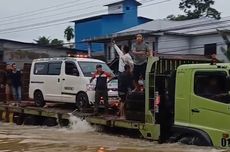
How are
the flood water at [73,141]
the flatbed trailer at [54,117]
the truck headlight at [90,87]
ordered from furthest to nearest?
the truck headlight at [90,87], the flatbed trailer at [54,117], the flood water at [73,141]

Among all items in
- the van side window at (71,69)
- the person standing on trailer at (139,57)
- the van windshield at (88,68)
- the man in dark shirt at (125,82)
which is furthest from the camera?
the van side window at (71,69)

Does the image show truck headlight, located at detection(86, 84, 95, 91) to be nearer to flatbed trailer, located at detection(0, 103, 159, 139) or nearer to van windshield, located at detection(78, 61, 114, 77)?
van windshield, located at detection(78, 61, 114, 77)

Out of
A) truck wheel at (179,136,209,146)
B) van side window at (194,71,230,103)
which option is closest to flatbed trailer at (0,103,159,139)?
truck wheel at (179,136,209,146)

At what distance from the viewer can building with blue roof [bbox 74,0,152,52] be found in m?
50.4

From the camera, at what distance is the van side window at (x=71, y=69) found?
54.1 feet

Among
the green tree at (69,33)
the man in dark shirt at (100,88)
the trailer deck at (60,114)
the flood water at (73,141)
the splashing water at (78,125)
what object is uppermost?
the green tree at (69,33)

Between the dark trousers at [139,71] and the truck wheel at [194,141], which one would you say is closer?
the truck wheel at [194,141]

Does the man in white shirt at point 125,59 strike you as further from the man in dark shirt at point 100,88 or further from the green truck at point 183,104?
the green truck at point 183,104

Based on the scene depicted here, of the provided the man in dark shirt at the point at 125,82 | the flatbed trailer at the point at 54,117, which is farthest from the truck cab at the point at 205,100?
Result: the man in dark shirt at the point at 125,82

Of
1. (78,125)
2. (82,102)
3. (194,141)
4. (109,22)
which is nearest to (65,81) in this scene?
(82,102)

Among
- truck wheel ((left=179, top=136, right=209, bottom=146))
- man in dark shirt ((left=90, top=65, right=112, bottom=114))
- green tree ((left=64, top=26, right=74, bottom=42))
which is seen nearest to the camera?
truck wheel ((left=179, top=136, right=209, bottom=146))

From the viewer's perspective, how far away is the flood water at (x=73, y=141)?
11648mm

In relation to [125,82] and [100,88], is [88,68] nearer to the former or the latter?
[100,88]

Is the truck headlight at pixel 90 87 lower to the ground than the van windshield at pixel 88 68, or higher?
lower
